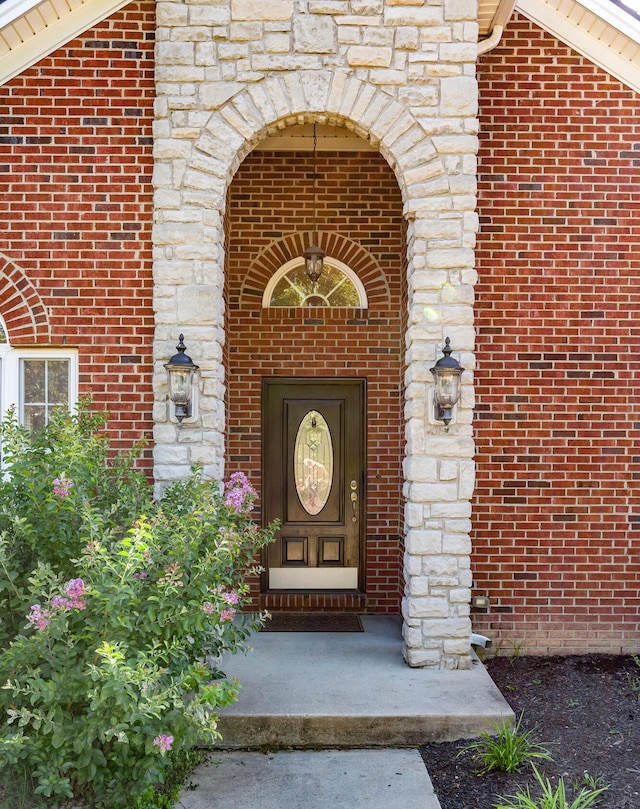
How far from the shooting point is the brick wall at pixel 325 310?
6578 mm

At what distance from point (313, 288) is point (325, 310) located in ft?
0.96

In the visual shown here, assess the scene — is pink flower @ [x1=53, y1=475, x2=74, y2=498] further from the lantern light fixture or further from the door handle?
the door handle

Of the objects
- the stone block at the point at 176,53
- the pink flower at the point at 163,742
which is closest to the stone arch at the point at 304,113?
the stone block at the point at 176,53

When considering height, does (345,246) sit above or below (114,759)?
above

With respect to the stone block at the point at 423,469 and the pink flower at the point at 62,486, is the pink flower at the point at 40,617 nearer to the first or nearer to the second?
the pink flower at the point at 62,486

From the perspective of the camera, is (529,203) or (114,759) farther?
(529,203)

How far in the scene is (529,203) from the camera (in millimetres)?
5746

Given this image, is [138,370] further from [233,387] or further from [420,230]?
[420,230]

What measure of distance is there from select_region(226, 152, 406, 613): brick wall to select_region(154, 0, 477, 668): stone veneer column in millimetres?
1596

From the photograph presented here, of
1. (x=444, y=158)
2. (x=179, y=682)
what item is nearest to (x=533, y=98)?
(x=444, y=158)

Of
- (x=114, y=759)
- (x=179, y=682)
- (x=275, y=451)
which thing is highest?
(x=275, y=451)

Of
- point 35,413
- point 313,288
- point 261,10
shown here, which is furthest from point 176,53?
point 35,413

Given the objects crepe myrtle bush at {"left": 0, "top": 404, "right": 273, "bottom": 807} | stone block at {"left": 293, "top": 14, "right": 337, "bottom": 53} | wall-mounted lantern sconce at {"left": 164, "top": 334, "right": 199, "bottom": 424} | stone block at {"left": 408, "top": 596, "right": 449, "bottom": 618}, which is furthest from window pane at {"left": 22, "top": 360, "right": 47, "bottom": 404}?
stone block at {"left": 408, "top": 596, "right": 449, "bottom": 618}

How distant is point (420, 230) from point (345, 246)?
67.6 inches
